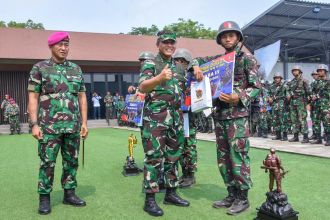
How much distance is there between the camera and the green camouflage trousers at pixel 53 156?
3857 millimetres

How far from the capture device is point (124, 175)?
5.70 m

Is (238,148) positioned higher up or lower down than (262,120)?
lower down

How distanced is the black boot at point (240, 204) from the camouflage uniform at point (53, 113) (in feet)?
6.05

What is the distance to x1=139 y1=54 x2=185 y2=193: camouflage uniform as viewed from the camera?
377cm

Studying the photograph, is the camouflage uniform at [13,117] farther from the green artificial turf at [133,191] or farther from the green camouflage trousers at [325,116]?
the green camouflage trousers at [325,116]

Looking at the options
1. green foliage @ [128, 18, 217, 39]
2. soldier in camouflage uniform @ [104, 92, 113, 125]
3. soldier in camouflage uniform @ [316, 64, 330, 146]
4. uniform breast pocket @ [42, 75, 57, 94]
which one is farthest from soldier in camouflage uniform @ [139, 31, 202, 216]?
green foliage @ [128, 18, 217, 39]

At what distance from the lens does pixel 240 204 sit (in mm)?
3688

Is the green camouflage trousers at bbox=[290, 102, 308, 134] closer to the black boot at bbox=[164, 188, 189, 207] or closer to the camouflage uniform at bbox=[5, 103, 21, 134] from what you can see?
the black boot at bbox=[164, 188, 189, 207]

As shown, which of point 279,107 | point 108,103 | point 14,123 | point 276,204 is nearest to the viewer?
point 276,204

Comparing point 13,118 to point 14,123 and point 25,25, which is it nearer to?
point 14,123

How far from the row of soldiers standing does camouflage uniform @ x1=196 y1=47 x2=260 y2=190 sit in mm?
5580

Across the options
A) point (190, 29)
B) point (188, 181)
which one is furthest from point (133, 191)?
point (190, 29)

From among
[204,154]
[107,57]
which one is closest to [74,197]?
[204,154]

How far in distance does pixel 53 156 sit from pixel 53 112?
0.48 metres
